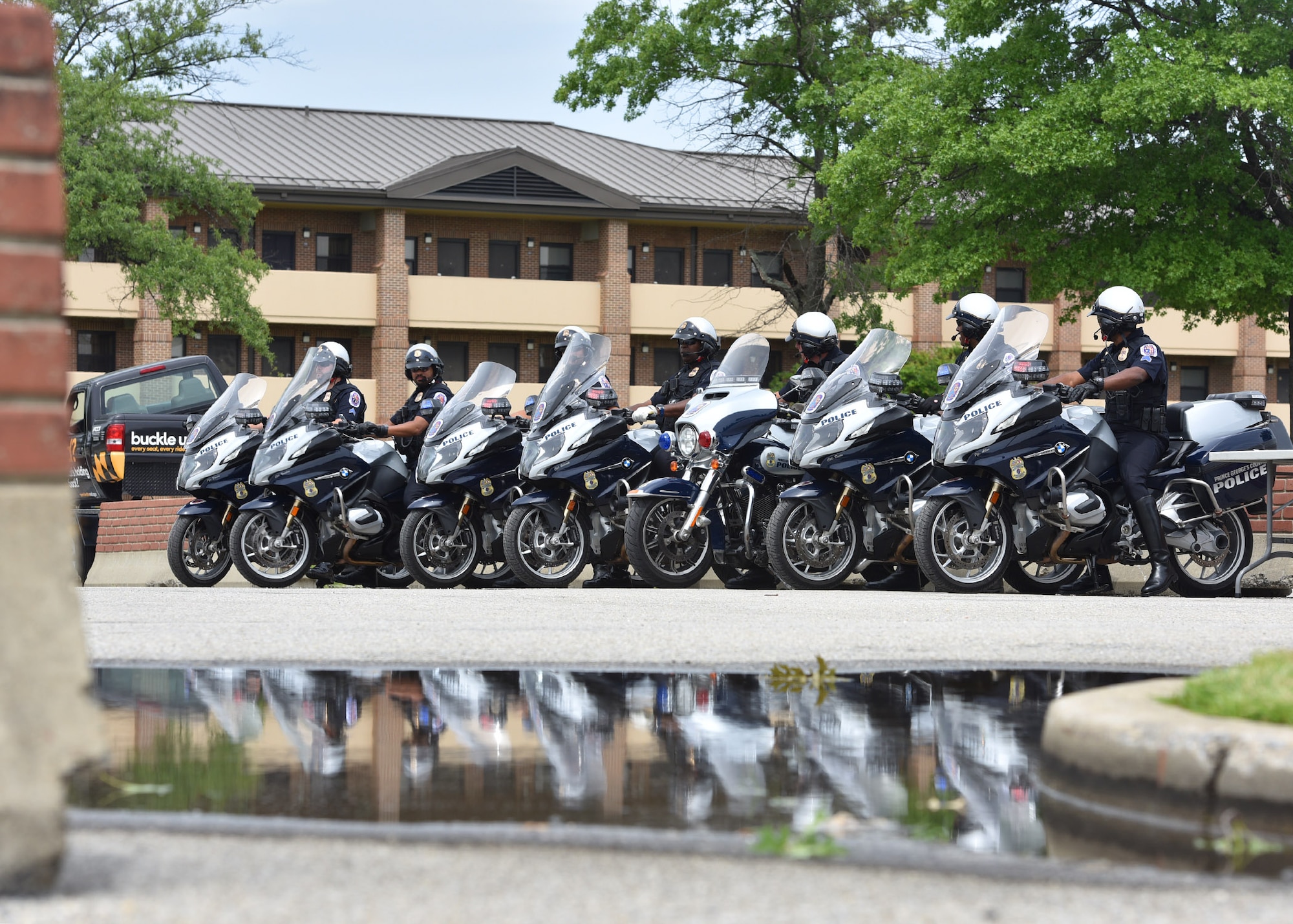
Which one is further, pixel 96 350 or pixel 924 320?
pixel 924 320

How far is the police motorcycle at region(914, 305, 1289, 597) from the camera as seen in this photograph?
1109cm

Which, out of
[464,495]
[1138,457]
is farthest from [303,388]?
[1138,457]

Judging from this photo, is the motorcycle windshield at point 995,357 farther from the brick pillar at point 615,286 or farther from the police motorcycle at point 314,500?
the brick pillar at point 615,286

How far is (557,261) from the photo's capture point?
154ft

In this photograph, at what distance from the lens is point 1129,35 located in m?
25.1

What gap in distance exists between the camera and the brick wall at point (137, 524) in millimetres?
16047

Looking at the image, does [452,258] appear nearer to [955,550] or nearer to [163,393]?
[163,393]

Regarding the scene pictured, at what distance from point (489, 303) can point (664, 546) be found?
33.5 meters

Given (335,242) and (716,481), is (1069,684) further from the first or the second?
(335,242)

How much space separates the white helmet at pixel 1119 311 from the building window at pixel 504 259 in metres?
35.5

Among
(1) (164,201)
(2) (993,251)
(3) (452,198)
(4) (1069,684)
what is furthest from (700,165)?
(4) (1069,684)

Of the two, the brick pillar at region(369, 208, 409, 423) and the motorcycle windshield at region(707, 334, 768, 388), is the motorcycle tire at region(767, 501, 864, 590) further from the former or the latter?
the brick pillar at region(369, 208, 409, 423)

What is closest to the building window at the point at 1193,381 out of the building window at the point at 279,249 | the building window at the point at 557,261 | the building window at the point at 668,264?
the building window at the point at 668,264

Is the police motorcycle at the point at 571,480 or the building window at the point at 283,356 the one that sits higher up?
the building window at the point at 283,356
